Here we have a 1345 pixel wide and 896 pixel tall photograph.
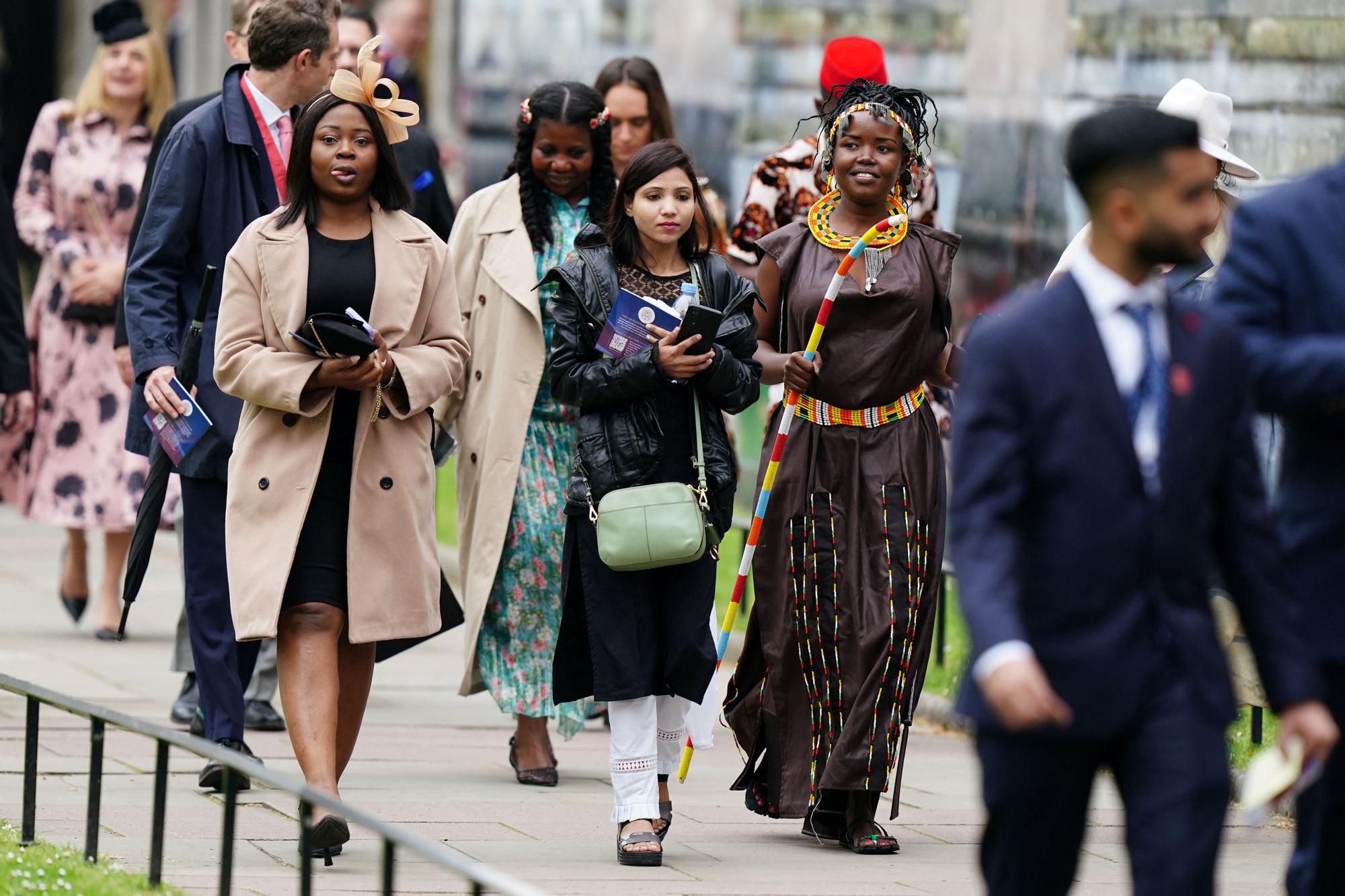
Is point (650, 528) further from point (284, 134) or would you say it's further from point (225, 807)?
point (284, 134)

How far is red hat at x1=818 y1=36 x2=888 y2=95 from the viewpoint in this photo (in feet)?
27.7

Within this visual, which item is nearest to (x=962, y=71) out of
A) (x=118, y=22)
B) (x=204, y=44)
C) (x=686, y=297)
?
(x=118, y=22)

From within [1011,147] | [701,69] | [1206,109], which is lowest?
[1206,109]

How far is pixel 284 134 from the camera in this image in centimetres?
746

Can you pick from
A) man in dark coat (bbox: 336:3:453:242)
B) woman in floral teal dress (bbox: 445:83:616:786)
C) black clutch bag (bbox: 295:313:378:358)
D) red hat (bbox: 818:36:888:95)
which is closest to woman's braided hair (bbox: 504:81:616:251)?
woman in floral teal dress (bbox: 445:83:616:786)

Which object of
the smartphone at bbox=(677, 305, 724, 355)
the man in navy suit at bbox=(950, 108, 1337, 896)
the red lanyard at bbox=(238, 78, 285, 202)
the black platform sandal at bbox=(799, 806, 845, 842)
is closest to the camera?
the man in navy suit at bbox=(950, 108, 1337, 896)

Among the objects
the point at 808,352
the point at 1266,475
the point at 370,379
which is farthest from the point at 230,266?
the point at 1266,475

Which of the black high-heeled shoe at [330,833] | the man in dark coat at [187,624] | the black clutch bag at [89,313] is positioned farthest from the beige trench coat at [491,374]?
the black clutch bag at [89,313]

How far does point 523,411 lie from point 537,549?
443 millimetres

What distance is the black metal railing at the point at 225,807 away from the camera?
405 centimetres

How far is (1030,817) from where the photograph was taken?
3.95m

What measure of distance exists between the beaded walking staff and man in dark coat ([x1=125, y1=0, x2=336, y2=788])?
1507mm

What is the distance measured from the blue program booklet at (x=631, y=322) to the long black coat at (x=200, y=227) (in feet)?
4.74

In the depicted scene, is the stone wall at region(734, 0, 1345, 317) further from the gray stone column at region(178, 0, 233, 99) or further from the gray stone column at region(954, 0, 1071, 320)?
the gray stone column at region(178, 0, 233, 99)
